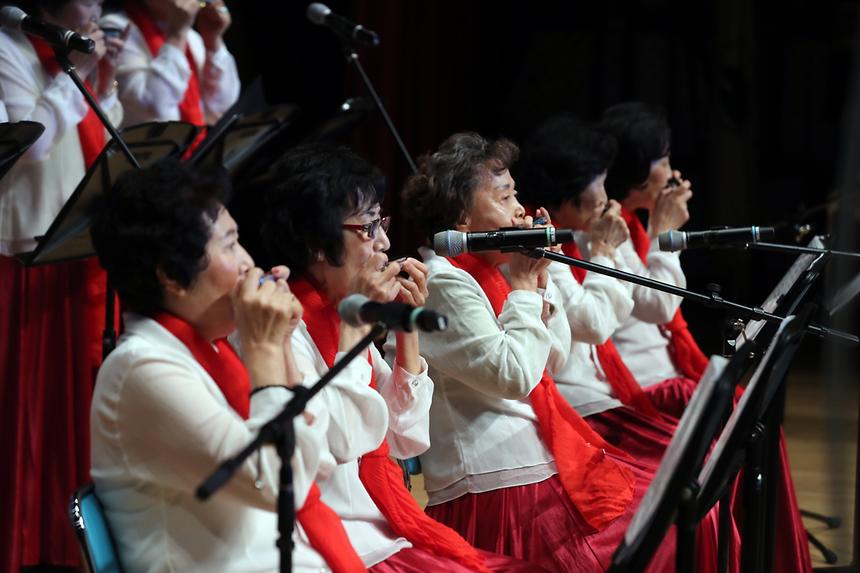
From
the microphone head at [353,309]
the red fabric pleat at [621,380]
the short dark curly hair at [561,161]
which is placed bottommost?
the red fabric pleat at [621,380]

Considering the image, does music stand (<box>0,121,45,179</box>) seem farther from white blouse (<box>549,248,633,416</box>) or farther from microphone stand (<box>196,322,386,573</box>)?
white blouse (<box>549,248,633,416</box>)

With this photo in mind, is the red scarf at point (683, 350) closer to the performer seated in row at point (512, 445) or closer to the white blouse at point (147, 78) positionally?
the performer seated in row at point (512, 445)

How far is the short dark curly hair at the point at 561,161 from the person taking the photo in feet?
10.5

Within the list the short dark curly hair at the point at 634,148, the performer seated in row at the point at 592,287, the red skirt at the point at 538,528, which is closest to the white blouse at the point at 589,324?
the performer seated in row at the point at 592,287

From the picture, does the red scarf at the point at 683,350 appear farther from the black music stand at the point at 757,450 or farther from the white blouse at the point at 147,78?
the white blouse at the point at 147,78

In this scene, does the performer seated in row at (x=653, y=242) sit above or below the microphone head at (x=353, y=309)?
below

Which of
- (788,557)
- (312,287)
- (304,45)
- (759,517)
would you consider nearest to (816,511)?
(788,557)

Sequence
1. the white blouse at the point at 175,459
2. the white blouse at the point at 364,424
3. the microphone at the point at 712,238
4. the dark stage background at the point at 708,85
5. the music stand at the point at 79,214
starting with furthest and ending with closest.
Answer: the dark stage background at the point at 708,85, the music stand at the point at 79,214, the microphone at the point at 712,238, the white blouse at the point at 364,424, the white blouse at the point at 175,459

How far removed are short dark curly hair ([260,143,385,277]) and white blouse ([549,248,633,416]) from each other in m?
0.82

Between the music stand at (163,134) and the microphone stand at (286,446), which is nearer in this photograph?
the microphone stand at (286,446)

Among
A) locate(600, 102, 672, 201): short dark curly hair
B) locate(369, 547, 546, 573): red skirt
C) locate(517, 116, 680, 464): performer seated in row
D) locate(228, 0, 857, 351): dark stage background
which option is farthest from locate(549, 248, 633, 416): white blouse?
locate(228, 0, 857, 351): dark stage background

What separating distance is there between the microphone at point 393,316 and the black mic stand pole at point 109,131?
1.05m

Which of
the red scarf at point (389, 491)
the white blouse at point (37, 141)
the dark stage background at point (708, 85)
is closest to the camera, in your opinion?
the red scarf at point (389, 491)

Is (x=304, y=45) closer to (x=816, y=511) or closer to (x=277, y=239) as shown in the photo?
(x=816, y=511)
